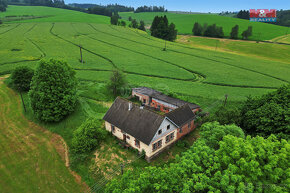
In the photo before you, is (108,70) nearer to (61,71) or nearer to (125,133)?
(61,71)

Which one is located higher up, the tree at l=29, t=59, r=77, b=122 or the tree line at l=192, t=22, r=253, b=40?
the tree line at l=192, t=22, r=253, b=40

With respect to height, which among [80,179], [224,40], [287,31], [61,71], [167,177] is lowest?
[80,179]

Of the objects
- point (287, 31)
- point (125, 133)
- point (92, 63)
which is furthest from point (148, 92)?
point (287, 31)

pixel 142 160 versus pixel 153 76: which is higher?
pixel 153 76

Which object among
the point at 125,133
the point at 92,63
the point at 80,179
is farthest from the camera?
the point at 92,63

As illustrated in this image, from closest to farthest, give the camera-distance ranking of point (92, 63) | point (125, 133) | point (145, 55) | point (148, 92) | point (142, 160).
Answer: point (142, 160) < point (125, 133) < point (148, 92) < point (92, 63) < point (145, 55)

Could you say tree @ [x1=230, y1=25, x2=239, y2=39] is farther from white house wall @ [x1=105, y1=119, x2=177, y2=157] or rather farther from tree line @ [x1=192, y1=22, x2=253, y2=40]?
white house wall @ [x1=105, y1=119, x2=177, y2=157]

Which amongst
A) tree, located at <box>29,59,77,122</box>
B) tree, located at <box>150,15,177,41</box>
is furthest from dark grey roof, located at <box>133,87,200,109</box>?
tree, located at <box>150,15,177,41</box>
